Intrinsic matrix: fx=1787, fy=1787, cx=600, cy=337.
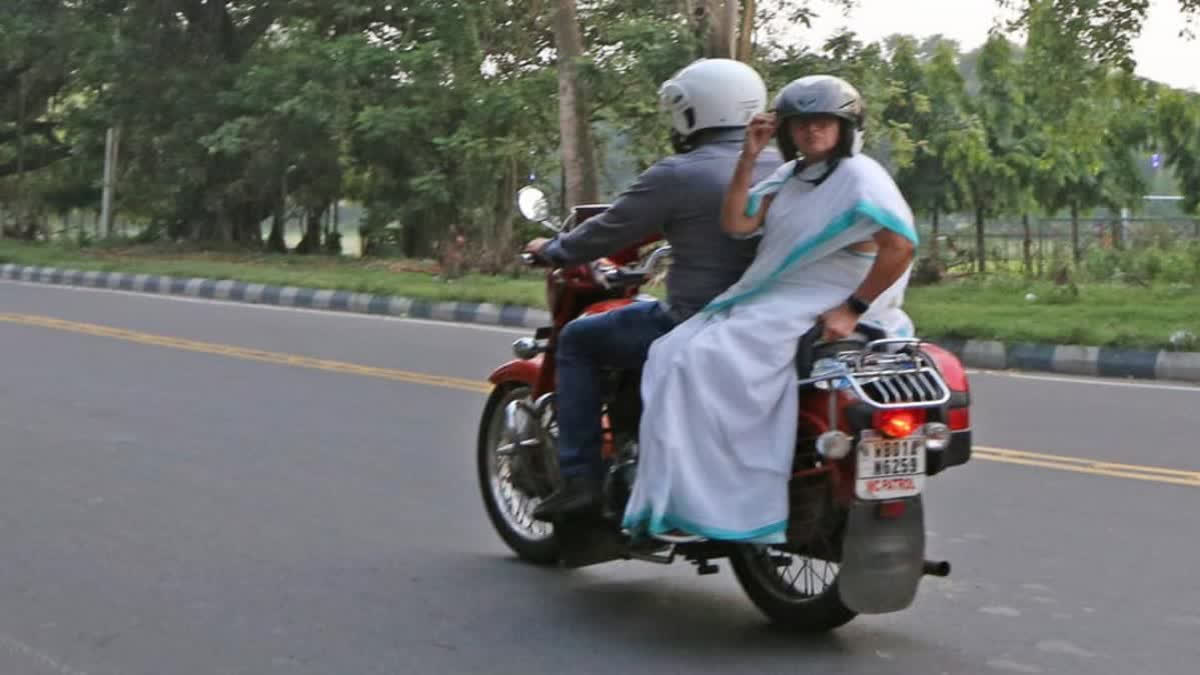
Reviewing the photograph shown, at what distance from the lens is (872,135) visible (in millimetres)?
21312

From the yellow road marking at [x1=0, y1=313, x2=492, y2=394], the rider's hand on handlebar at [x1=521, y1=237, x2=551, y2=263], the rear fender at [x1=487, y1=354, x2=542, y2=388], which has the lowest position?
the yellow road marking at [x1=0, y1=313, x2=492, y2=394]

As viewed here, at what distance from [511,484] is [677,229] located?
4.31 feet

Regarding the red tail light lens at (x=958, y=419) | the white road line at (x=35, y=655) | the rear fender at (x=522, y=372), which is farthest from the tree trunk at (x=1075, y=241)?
the white road line at (x=35, y=655)

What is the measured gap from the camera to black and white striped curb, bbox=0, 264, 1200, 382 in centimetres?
1188

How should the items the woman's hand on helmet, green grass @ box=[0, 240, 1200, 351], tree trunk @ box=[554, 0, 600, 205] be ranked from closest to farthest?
the woman's hand on helmet → green grass @ box=[0, 240, 1200, 351] → tree trunk @ box=[554, 0, 600, 205]

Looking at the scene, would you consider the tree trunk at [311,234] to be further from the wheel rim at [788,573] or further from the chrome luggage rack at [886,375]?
the chrome luggage rack at [886,375]

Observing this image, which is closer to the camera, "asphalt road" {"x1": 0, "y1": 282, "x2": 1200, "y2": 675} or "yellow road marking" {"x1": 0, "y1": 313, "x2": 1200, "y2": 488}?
"asphalt road" {"x1": 0, "y1": 282, "x2": 1200, "y2": 675}

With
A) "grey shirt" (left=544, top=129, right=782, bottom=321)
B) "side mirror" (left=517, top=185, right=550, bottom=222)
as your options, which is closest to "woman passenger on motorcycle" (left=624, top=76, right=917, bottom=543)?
"grey shirt" (left=544, top=129, right=782, bottom=321)

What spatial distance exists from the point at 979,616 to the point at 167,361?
817 cm

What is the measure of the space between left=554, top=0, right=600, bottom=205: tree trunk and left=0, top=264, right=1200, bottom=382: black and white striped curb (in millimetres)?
2413

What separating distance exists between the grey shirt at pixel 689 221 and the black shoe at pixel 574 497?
0.56 metres

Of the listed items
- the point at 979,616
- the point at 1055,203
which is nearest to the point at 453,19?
the point at 1055,203

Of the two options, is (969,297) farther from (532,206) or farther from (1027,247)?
(532,206)

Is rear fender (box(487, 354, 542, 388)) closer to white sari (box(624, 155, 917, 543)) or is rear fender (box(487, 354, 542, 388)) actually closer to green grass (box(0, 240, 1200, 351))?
white sari (box(624, 155, 917, 543))
